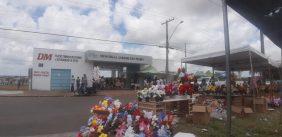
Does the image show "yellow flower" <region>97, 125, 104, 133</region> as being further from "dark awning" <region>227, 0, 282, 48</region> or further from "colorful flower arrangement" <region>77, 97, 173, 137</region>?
"dark awning" <region>227, 0, 282, 48</region>

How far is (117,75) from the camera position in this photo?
128 feet

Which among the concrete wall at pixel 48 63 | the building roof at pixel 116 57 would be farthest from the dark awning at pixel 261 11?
the building roof at pixel 116 57

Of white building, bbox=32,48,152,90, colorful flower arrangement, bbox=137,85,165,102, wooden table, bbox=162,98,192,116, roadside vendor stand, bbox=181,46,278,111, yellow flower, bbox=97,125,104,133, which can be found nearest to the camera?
yellow flower, bbox=97,125,104,133

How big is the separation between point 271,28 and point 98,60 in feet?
84.6

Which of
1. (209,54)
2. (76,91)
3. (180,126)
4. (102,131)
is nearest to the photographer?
(102,131)

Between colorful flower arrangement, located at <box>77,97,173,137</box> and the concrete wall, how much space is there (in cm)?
2260

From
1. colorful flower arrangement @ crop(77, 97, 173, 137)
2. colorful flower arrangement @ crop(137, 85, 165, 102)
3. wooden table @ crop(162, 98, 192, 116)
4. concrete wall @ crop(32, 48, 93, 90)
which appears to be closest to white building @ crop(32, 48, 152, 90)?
concrete wall @ crop(32, 48, 93, 90)

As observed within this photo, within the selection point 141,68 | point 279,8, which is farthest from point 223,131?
point 141,68

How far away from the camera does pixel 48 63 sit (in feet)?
96.3

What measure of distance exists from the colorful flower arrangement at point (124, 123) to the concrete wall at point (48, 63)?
22599 millimetres

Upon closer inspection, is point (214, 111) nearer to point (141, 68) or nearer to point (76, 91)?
point (76, 91)

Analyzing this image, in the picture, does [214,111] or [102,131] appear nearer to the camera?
[102,131]

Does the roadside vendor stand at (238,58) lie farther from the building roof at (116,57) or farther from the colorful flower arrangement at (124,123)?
the building roof at (116,57)

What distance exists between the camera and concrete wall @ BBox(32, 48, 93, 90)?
28.9m
